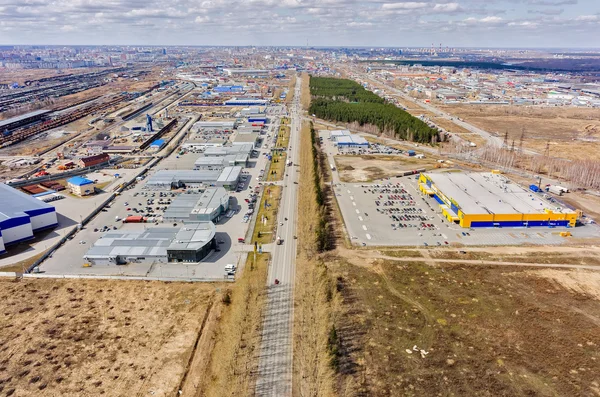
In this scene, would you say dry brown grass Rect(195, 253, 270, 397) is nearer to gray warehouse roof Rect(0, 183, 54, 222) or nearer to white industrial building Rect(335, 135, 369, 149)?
gray warehouse roof Rect(0, 183, 54, 222)

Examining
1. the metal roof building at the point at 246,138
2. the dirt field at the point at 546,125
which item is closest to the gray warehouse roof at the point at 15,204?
the metal roof building at the point at 246,138

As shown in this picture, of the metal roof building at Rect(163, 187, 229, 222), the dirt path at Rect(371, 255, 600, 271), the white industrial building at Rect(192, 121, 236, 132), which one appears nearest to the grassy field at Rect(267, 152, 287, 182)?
the metal roof building at Rect(163, 187, 229, 222)

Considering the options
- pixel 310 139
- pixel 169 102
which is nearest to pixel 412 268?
pixel 310 139

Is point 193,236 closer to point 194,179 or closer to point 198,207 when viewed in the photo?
point 198,207

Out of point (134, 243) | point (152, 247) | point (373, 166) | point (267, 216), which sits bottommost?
point (267, 216)

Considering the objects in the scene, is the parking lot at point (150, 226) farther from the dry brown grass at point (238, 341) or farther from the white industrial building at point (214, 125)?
the white industrial building at point (214, 125)

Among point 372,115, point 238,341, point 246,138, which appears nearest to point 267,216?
point 238,341
